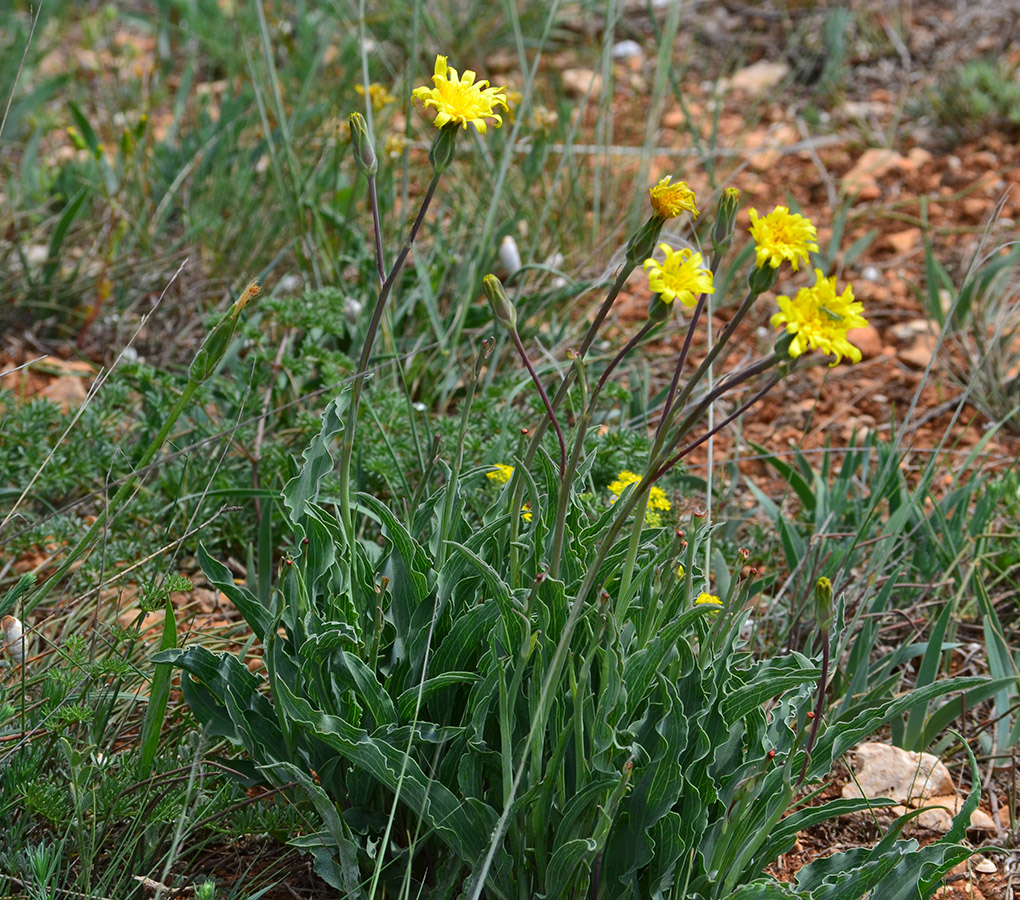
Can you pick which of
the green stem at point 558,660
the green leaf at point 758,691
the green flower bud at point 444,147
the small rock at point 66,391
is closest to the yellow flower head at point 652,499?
the green leaf at point 758,691

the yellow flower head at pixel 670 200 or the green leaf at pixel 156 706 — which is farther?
the green leaf at pixel 156 706

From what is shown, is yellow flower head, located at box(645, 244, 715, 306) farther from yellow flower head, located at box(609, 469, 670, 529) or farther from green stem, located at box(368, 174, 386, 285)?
yellow flower head, located at box(609, 469, 670, 529)

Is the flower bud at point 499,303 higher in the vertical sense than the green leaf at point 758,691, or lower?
higher

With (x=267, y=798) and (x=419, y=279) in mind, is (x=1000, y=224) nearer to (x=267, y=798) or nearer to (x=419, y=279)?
(x=419, y=279)

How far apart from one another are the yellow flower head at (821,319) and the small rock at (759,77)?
3.26m

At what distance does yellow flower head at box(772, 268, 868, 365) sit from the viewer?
825 mm

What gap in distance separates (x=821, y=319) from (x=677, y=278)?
0.16 meters

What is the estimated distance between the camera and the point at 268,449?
5.86 feet

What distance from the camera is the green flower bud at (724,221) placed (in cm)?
95

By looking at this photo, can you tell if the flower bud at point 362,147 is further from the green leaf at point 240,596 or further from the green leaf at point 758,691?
the green leaf at point 758,691

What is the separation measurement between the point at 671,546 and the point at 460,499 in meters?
0.33

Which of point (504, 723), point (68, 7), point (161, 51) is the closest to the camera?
point (504, 723)

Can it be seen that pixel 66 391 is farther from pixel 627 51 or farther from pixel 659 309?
pixel 627 51

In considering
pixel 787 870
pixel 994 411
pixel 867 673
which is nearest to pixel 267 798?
pixel 787 870
